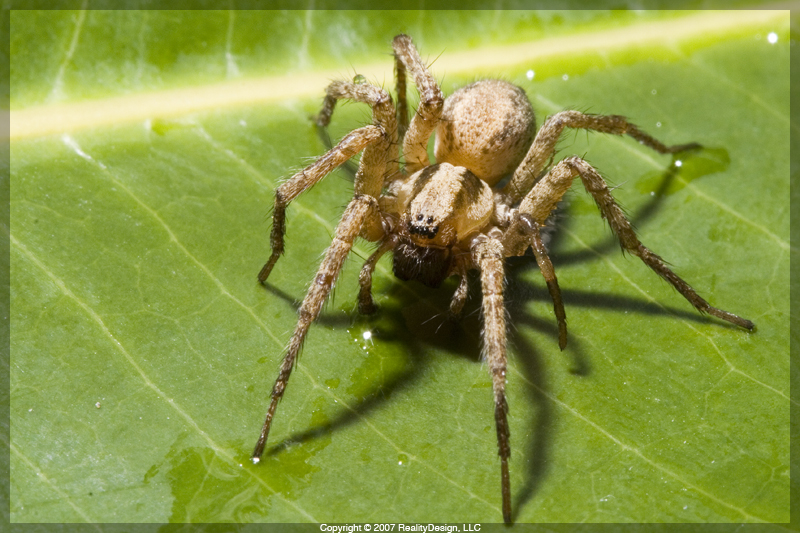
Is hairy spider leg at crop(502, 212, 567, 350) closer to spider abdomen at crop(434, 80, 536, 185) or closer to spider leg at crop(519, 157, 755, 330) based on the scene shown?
spider leg at crop(519, 157, 755, 330)

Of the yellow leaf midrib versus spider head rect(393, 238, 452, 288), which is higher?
the yellow leaf midrib

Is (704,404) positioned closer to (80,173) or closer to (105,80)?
(80,173)

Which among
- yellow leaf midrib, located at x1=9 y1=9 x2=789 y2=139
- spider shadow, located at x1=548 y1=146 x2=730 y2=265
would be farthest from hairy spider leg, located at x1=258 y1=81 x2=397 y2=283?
spider shadow, located at x1=548 y1=146 x2=730 y2=265

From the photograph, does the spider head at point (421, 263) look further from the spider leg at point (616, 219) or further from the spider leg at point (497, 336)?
the spider leg at point (616, 219)

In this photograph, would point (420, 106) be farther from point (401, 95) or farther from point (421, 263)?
point (421, 263)

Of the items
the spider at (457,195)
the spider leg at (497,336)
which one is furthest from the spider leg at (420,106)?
the spider leg at (497,336)

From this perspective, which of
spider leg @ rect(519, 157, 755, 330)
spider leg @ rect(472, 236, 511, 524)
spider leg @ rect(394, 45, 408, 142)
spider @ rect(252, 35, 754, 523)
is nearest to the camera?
spider leg @ rect(472, 236, 511, 524)
